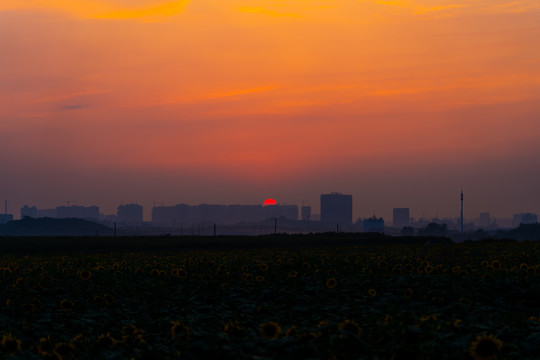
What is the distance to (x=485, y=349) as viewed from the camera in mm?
7473

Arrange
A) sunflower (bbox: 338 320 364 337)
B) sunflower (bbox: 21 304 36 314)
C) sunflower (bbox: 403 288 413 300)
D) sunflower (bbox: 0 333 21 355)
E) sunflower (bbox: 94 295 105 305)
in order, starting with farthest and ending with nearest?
1. sunflower (bbox: 94 295 105 305)
2. sunflower (bbox: 403 288 413 300)
3. sunflower (bbox: 21 304 36 314)
4. sunflower (bbox: 0 333 21 355)
5. sunflower (bbox: 338 320 364 337)

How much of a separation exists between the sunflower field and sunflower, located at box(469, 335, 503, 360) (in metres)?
0.01

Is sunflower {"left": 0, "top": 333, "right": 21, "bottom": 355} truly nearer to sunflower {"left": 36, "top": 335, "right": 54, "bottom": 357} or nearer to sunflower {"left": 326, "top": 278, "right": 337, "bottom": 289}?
sunflower {"left": 36, "top": 335, "right": 54, "bottom": 357}

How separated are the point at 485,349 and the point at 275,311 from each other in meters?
6.67

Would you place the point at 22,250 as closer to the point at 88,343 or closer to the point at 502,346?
the point at 88,343

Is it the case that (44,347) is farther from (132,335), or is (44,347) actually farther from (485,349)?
(485,349)

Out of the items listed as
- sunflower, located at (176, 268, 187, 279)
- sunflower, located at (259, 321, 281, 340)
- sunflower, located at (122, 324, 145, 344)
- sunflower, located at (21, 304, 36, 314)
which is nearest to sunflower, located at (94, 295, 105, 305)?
sunflower, located at (21, 304, 36, 314)

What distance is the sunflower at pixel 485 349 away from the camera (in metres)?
7.41

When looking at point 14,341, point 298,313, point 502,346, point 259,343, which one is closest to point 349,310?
point 298,313

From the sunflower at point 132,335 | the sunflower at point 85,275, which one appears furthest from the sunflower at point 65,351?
the sunflower at point 85,275

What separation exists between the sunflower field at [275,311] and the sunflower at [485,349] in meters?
0.01

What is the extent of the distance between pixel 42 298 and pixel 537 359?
11892 millimetres

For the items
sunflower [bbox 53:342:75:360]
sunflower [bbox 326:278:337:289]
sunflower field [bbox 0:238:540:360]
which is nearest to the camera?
sunflower field [bbox 0:238:540:360]

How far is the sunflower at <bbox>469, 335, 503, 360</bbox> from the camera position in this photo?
7.41 metres
